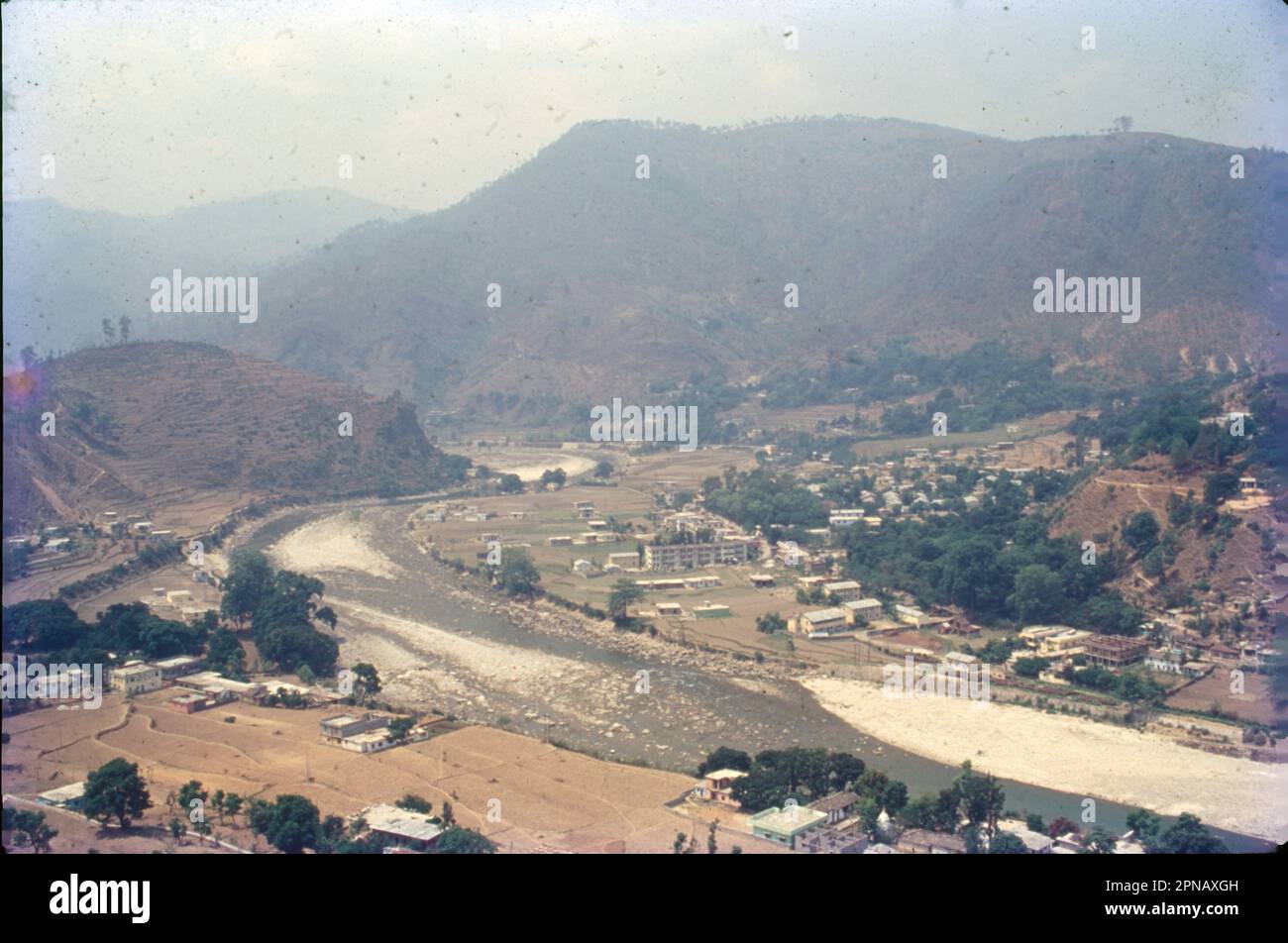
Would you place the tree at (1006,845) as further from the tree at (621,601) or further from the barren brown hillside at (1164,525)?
the tree at (621,601)

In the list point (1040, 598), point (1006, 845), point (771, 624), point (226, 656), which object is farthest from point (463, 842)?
point (1040, 598)

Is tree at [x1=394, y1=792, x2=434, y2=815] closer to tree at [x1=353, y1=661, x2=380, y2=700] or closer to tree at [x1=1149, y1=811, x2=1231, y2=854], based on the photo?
tree at [x1=353, y1=661, x2=380, y2=700]

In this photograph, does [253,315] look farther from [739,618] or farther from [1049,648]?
[1049,648]

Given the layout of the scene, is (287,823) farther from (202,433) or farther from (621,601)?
(202,433)

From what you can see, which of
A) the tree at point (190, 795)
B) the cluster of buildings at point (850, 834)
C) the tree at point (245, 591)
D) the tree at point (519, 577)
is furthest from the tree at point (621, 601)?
the tree at point (190, 795)

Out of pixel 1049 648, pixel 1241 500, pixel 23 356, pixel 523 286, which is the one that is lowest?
pixel 1049 648
